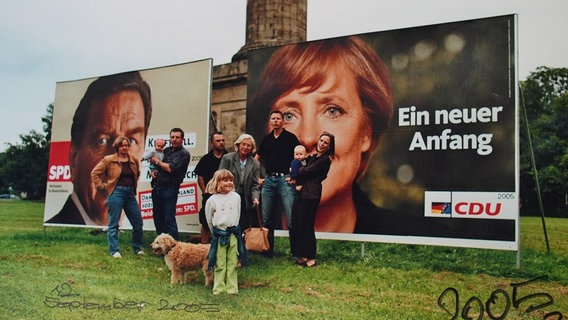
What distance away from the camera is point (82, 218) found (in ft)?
29.7

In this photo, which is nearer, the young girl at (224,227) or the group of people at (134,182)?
the young girl at (224,227)

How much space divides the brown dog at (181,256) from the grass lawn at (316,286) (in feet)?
0.44

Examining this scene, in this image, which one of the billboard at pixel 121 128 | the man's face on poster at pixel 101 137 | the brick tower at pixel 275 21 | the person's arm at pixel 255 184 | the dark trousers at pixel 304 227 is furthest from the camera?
the brick tower at pixel 275 21

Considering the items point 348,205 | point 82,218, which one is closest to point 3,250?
point 82,218

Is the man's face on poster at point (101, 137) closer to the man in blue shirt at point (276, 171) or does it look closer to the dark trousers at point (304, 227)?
the man in blue shirt at point (276, 171)

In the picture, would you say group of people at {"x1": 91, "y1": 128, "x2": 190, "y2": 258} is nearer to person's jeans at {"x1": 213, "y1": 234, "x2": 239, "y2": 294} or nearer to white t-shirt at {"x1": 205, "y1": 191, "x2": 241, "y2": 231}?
white t-shirt at {"x1": 205, "y1": 191, "x2": 241, "y2": 231}

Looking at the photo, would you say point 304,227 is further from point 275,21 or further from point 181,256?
point 275,21

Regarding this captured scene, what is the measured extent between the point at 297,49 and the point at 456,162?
260 cm

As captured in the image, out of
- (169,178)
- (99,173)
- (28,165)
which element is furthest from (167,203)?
(28,165)

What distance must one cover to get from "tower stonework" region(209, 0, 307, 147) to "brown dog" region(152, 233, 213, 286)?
5.23 m

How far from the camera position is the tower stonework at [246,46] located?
1039cm

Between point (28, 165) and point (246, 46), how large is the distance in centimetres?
483

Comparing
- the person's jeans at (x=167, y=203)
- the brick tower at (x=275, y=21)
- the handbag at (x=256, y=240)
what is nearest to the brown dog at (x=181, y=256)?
the handbag at (x=256, y=240)

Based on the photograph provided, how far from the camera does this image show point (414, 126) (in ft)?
21.0
